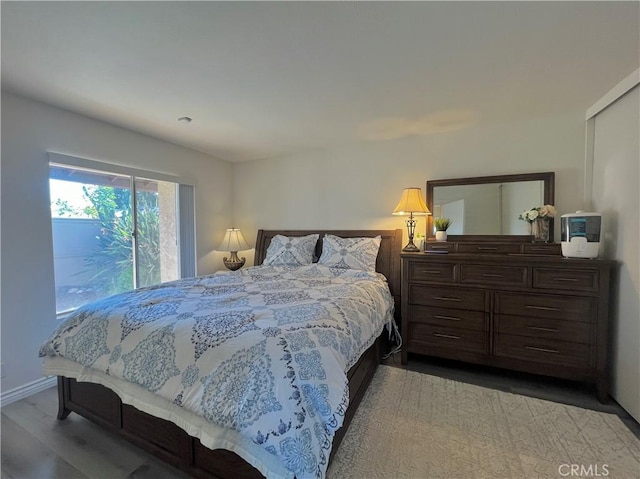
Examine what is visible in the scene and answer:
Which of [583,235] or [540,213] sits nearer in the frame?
[583,235]

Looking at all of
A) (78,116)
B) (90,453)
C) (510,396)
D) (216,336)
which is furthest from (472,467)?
(78,116)

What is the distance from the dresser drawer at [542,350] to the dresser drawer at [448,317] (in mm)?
179

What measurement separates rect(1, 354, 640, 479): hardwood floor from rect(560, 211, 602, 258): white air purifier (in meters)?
1.07

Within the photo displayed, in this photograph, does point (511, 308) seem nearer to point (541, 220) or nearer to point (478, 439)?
point (541, 220)

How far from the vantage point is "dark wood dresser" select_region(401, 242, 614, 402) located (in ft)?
6.86

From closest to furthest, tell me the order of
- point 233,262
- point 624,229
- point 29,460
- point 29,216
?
point 29,460 → point 624,229 → point 29,216 → point 233,262

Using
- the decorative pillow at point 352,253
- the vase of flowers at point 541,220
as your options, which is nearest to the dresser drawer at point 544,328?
the vase of flowers at point 541,220

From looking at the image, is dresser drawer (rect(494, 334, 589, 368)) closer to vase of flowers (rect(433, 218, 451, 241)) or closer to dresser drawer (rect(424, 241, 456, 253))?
dresser drawer (rect(424, 241, 456, 253))

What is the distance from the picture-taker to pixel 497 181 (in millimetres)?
2816

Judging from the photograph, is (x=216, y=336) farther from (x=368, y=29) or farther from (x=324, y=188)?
(x=324, y=188)

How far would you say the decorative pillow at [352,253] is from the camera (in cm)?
305

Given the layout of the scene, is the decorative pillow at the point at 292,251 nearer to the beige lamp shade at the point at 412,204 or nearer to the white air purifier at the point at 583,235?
the beige lamp shade at the point at 412,204

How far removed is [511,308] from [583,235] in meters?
0.75

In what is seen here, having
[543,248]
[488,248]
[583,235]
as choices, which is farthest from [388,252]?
[583,235]
